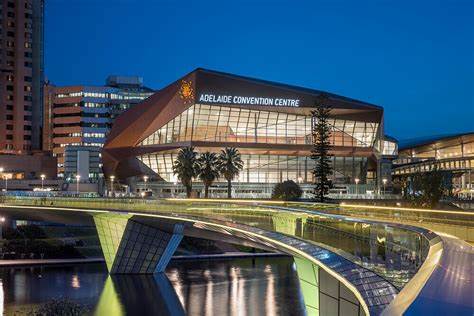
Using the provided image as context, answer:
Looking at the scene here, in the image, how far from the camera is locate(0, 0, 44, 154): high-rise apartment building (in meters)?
181

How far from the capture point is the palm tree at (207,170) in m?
102

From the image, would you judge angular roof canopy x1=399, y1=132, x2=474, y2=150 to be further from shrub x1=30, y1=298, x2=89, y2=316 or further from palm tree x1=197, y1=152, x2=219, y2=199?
shrub x1=30, y1=298, x2=89, y2=316

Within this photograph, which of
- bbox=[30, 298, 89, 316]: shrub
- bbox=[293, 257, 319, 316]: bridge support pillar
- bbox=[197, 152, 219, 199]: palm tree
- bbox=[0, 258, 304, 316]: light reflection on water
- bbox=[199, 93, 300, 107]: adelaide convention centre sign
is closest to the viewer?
bbox=[293, 257, 319, 316]: bridge support pillar

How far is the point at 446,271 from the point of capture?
1305 centimetres

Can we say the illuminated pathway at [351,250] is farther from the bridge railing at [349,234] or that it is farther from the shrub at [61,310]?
the shrub at [61,310]

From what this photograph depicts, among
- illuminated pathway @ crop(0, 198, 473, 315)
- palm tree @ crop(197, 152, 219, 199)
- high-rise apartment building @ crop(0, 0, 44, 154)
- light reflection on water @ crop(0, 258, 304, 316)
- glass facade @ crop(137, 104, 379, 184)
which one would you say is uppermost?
high-rise apartment building @ crop(0, 0, 44, 154)

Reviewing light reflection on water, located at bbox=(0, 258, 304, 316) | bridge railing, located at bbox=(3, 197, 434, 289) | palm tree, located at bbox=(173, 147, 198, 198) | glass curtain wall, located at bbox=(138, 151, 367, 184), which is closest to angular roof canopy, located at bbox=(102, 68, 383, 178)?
glass curtain wall, located at bbox=(138, 151, 367, 184)

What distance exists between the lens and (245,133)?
12838 cm

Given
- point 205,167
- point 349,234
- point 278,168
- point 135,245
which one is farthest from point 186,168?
point 349,234

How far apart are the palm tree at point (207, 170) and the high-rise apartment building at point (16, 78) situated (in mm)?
91158

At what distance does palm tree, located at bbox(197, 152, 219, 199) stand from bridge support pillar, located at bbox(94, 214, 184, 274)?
27.7 meters

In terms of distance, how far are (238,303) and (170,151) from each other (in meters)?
70.3

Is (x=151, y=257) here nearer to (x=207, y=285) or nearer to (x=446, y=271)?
(x=207, y=285)

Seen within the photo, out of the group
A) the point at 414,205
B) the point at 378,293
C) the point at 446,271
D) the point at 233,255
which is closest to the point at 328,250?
the point at 378,293
